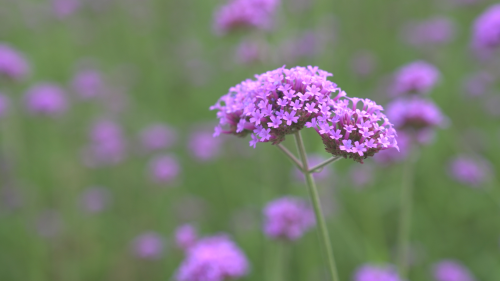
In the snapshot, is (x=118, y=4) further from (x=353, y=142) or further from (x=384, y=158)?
(x=353, y=142)

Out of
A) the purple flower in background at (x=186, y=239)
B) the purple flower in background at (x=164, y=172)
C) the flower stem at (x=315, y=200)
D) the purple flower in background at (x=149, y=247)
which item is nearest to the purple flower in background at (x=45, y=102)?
the purple flower in background at (x=164, y=172)

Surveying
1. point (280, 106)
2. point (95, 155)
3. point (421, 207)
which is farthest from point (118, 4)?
point (280, 106)

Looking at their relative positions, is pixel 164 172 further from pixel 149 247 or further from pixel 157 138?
pixel 157 138

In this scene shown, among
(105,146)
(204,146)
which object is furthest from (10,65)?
(204,146)

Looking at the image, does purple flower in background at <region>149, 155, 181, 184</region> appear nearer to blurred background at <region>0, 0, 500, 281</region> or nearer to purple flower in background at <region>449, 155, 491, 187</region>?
blurred background at <region>0, 0, 500, 281</region>

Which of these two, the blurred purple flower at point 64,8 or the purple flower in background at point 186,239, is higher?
the blurred purple flower at point 64,8

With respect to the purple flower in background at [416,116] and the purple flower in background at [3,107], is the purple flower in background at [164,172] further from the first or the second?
the purple flower in background at [416,116]
